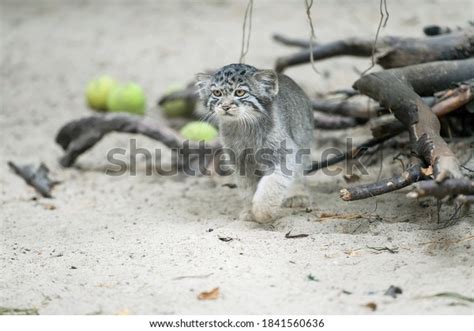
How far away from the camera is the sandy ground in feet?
13.5

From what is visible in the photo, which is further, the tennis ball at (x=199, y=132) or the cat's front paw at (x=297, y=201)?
the tennis ball at (x=199, y=132)

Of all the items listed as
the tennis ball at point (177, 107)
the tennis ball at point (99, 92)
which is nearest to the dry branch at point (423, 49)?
the tennis ball at point (177, 107)

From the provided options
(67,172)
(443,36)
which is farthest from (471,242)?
(67,172)

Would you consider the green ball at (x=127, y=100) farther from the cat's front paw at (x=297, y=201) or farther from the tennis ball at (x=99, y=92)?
the cat's front paw at (x=297, y=201)

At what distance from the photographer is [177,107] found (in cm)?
870

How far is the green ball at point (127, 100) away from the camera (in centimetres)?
823

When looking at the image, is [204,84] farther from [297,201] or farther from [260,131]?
[297,201]

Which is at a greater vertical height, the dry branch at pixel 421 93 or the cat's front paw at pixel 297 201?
the dry branch at pixel 421 93

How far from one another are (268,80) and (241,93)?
28cm

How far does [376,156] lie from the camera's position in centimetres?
682

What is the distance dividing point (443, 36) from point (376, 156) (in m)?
1.34

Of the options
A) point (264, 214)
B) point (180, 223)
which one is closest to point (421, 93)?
point (264, 214)

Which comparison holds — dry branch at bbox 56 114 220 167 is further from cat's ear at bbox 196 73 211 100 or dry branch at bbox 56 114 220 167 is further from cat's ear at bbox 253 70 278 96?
cat's ear at bbox 253 70 278 96

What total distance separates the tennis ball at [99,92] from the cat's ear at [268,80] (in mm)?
3521
